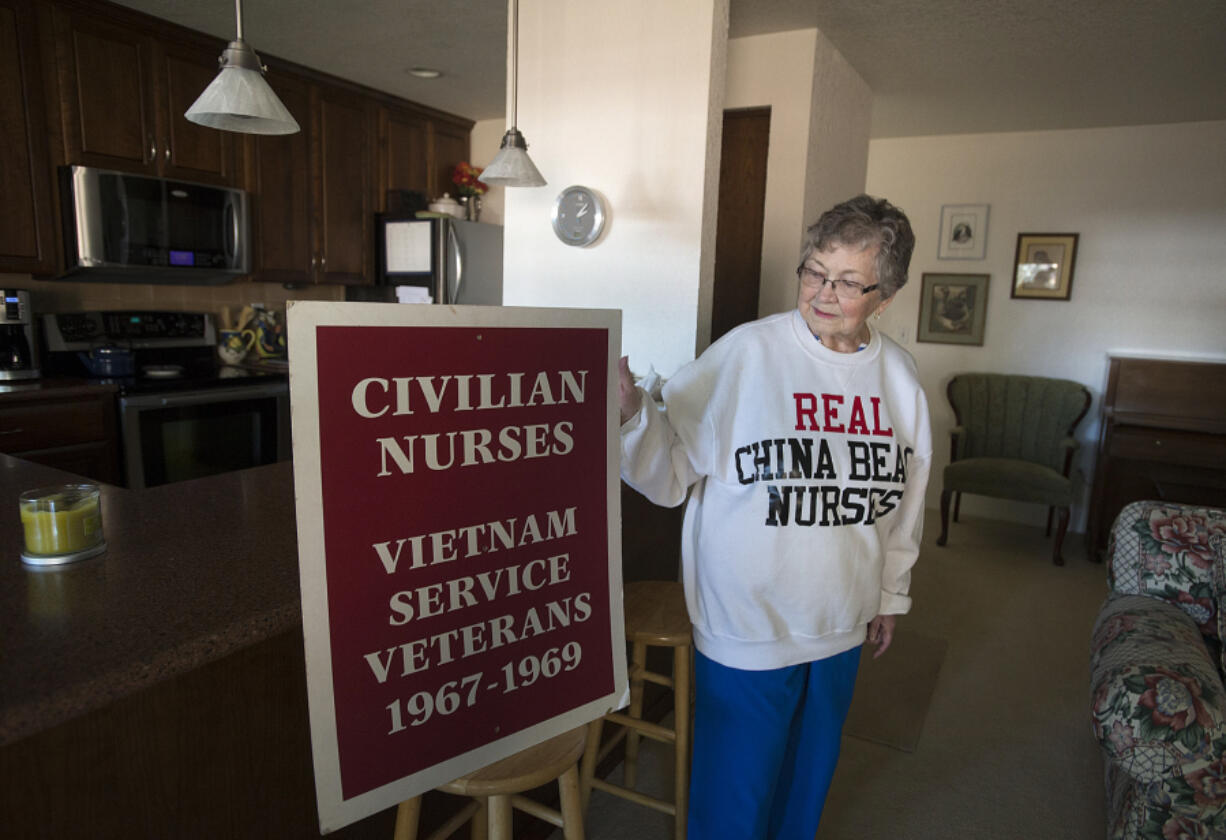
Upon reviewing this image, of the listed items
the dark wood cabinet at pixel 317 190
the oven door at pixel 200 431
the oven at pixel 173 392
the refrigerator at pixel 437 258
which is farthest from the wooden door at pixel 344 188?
the oven door at pixel 200 431

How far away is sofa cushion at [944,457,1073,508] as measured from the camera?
400 centimetres

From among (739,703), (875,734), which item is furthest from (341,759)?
(875,734)

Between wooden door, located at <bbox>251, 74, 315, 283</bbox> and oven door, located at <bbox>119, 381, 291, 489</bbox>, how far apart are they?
63cm

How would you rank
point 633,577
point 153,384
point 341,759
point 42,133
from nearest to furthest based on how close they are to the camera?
point 341,759 → point 633,577 → point 42,133 → point 153,384

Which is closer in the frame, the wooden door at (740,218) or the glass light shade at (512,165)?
the glass light shade at (512,165)

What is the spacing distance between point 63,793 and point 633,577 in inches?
55.4

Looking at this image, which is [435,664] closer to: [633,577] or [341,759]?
[341,759]

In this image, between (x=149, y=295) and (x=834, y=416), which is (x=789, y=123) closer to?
(x=834, y=416)

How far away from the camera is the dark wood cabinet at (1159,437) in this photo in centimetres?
374

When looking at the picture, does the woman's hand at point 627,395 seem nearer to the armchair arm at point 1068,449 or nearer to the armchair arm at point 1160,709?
the armchair arm at point 1160,709

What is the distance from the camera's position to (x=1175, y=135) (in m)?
4.11

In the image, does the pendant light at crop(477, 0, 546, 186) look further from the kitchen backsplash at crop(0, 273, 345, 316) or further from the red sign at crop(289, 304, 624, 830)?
the kitchen backsplash at crop(0, 273, 345, 316)

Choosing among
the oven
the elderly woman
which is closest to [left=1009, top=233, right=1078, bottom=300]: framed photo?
the elderly woman

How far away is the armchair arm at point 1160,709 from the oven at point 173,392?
10.7 ft
